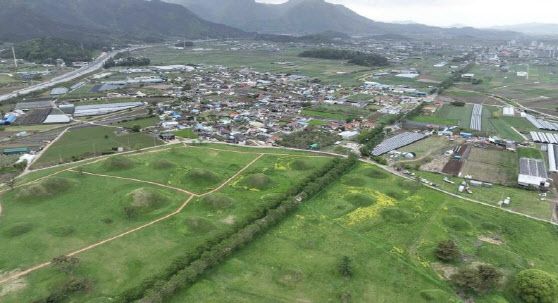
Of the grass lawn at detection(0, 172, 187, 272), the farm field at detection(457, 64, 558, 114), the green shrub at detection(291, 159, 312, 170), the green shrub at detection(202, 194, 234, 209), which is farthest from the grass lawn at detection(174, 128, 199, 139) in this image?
the farm field at detection(457, 64, 558, 114)

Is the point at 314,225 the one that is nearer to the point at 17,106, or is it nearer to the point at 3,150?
the point at 3,150

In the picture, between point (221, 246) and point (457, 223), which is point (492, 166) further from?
point (221, 246)

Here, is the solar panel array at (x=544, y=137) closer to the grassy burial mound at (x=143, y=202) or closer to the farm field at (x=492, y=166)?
the farm field at (x=492, y=166)

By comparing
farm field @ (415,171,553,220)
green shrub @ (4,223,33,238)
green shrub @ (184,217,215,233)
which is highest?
farm field @ (415,171,553,220)


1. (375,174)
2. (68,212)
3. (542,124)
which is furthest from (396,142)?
(68,212)

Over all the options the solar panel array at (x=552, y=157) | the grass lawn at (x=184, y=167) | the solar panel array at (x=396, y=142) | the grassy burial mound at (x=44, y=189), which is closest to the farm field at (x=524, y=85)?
the solar panel array at (x=552, y=157)

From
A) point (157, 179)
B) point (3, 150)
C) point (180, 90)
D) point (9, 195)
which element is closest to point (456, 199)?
point (157, 179)

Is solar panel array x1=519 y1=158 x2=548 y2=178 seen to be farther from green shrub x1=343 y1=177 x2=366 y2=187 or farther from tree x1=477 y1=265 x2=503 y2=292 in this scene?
tree x1=477 y1=265 x2=503 y2=292
